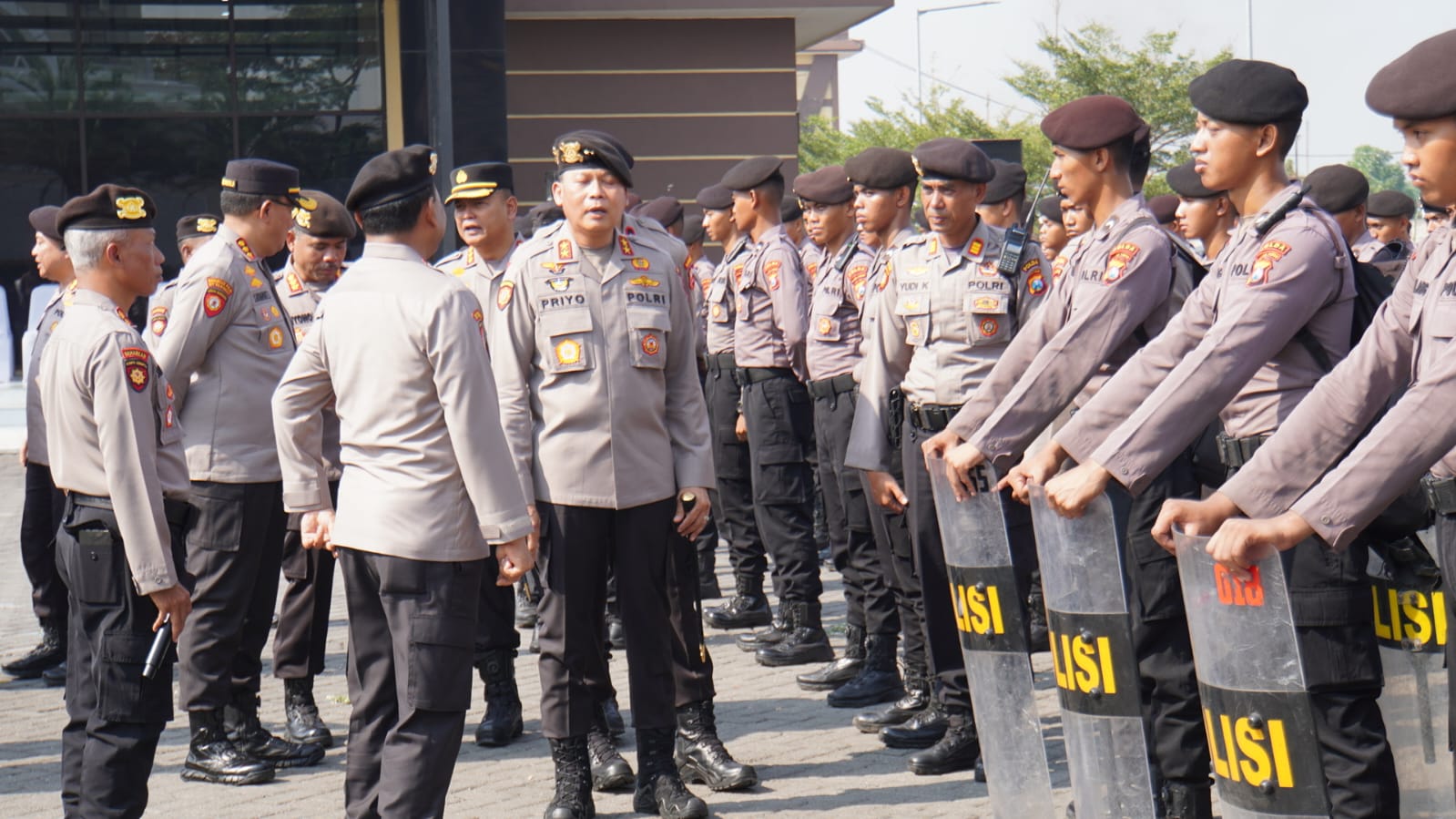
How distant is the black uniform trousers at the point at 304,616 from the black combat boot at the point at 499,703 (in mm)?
672

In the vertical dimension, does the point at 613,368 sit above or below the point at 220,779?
above

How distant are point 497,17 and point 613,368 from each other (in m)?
16.4

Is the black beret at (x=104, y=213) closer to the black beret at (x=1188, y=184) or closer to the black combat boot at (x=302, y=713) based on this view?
the black combat boot at (x=302, y=713)

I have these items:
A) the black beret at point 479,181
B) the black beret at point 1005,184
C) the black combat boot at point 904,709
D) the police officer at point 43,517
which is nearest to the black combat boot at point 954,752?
the black combat boot at point 904,709

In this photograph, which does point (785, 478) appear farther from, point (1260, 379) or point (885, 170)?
point (1260, 379)

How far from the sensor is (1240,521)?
11.1 feet

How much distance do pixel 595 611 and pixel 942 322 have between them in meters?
1.63

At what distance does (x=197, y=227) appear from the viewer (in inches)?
372

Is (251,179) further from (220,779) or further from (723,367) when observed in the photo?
(723,367)

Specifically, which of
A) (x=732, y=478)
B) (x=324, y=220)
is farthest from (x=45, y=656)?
(x=732, y=478)

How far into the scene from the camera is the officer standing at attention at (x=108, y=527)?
4652mm

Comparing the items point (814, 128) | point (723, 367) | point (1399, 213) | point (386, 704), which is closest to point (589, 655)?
point (386, 704)

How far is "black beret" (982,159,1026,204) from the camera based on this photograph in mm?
8438

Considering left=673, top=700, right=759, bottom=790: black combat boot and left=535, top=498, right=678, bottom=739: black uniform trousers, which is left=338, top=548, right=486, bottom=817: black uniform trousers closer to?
left=535, top=498, right=678, bottom=739: black uniform trousers
